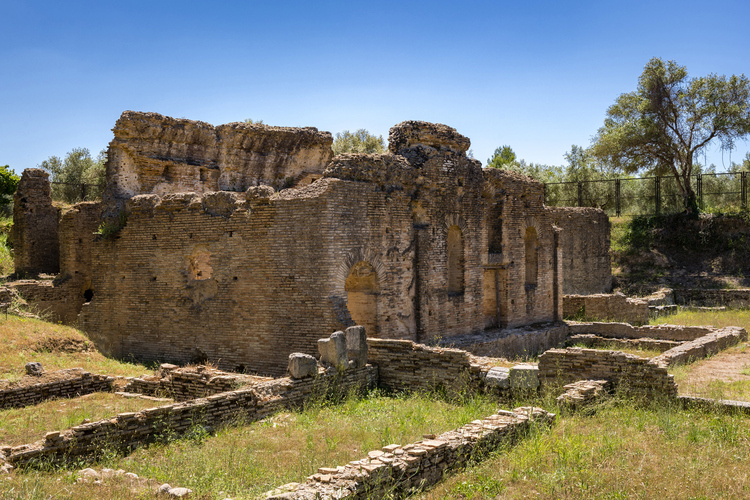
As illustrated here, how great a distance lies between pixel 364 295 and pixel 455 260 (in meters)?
3.51

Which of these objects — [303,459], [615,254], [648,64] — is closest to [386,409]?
[303,459]

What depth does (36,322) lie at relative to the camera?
48.8 ft

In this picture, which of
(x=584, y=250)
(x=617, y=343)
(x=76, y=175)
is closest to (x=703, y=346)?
(x=617, y=343)

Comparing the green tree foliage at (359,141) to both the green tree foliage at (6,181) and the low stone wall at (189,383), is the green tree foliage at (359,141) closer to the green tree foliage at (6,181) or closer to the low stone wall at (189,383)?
the green tree foliage at (6,181)

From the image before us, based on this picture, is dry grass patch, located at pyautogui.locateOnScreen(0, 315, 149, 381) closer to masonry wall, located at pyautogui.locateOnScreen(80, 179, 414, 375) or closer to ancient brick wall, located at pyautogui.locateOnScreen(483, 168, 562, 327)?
masonry wall, located at pyautogui.locateOnScreen(80, 179, 414, 375)

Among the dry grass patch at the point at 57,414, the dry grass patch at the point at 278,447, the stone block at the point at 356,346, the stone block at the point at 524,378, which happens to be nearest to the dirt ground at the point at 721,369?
the stone block at the point at 524,378

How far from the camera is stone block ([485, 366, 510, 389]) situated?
32.6 feet

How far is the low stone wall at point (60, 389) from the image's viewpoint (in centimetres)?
1002

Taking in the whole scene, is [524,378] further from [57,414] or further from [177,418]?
[57,414]

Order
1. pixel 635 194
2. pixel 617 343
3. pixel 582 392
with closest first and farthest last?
pixel 582 392, pixel 617 343, pixel 635 194

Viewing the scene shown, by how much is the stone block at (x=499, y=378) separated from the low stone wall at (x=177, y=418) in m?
2.29

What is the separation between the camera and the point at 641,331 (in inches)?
698

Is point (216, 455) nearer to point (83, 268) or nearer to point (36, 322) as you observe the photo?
point (36, 322)

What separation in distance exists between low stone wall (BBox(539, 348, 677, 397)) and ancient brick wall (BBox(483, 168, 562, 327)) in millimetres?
7255
